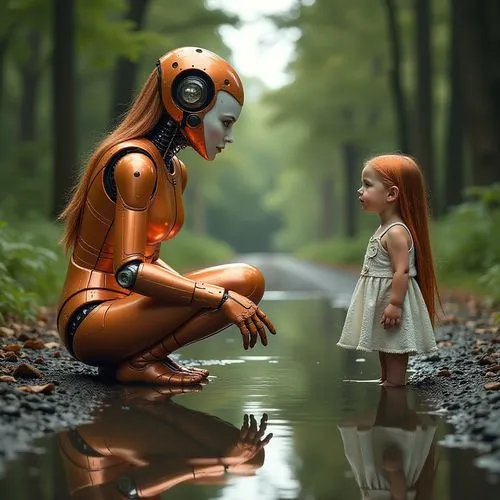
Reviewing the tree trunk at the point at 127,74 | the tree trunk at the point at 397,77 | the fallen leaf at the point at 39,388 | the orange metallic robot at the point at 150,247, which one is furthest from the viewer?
the tree trunk at the point at 397,77

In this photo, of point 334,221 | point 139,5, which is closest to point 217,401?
point 139,5

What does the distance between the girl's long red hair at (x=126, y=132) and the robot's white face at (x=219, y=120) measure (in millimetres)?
317

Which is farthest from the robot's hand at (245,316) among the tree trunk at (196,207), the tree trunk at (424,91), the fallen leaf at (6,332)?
the tree trunk at (196,207)

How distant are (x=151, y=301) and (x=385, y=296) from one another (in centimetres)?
133

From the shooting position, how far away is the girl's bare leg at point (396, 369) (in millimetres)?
5816

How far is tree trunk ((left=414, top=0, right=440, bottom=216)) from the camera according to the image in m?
23.1

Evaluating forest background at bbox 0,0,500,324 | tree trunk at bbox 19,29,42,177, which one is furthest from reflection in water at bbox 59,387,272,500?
tree trunk at bbox 19,29,42,177

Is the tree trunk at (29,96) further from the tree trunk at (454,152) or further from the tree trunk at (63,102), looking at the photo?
the tree trunk at (454,152)

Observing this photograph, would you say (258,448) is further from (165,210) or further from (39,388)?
(165,210)

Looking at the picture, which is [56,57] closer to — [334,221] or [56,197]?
[56,197]

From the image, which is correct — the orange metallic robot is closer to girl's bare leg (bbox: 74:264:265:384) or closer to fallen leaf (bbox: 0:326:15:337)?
girl's bare leg (bbox: 74:264:265:384)

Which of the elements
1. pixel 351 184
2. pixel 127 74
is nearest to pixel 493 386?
pixel 127 74

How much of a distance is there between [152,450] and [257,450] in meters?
0.42

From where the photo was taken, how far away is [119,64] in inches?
824
